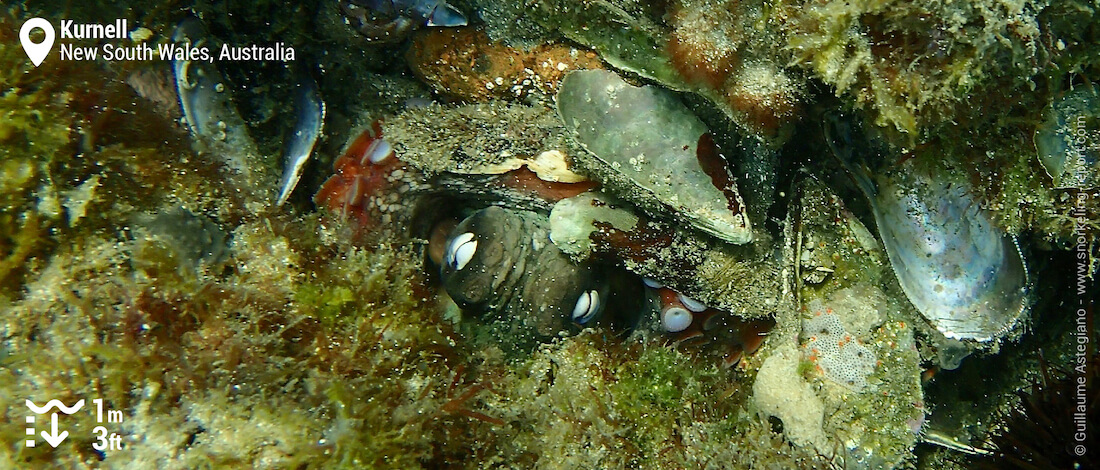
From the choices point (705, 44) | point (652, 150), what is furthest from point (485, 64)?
point (705, 44)

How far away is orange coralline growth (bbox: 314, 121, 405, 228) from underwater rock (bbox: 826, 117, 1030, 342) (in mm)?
2131

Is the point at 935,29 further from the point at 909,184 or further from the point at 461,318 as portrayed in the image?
the point at 461,318

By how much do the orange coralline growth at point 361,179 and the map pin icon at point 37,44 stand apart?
1.14 metres

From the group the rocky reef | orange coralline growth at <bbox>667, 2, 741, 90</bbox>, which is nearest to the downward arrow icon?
the rocky reef

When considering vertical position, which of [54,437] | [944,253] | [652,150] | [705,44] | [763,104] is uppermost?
[705,44]

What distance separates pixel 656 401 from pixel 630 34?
1.71 m

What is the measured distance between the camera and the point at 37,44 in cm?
217

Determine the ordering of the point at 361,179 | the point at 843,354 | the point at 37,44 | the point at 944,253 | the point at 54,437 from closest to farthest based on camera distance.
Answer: the point at 54,437
the point at 37,44
the point at 944,253
the point at 843,354
the point at 361,179

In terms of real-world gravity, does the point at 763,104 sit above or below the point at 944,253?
above

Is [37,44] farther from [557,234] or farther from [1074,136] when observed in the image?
[1074,136]

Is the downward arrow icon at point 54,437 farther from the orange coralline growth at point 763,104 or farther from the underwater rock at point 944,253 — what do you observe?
the underwater rock at point 944,253

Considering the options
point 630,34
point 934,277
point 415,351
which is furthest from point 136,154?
point 934,277

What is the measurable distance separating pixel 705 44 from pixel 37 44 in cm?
262

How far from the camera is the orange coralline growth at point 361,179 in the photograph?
2.78 meters
